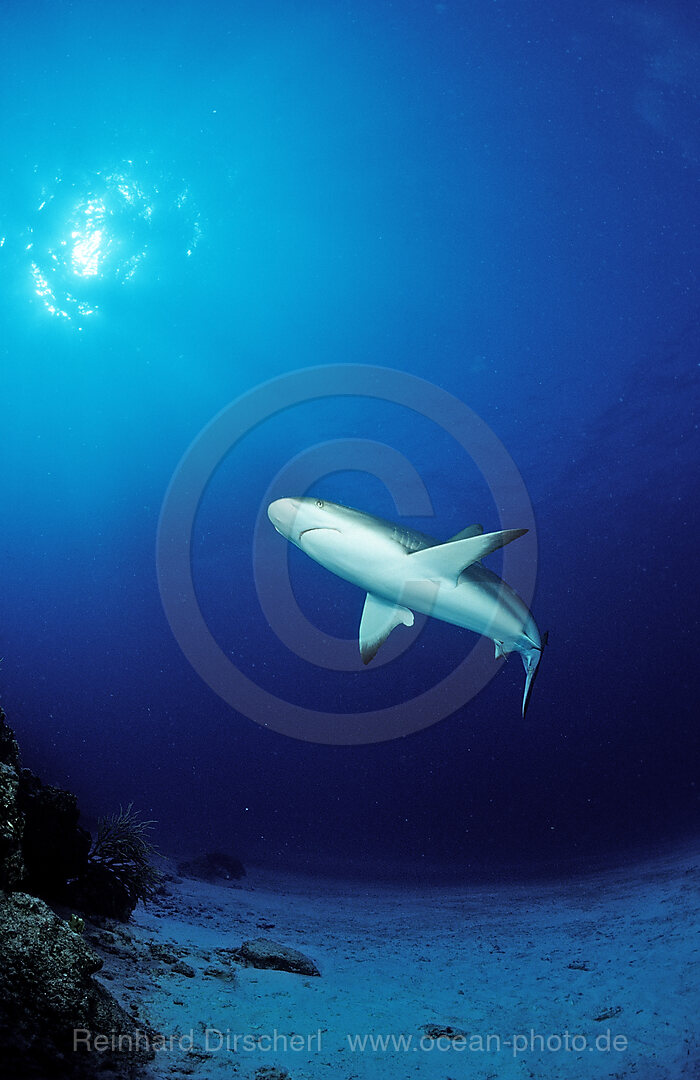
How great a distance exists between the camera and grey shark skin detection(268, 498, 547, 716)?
386 cm

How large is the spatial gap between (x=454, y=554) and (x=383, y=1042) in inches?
157

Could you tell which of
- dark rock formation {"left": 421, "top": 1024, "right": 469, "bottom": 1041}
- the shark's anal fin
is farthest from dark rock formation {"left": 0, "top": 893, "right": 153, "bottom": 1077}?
the shark's anal fin

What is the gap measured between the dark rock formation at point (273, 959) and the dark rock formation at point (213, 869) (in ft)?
41.5

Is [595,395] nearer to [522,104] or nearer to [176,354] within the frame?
[522,104]

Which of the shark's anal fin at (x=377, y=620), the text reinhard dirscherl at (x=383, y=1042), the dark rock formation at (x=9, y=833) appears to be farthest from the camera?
the shark's anal fin at (x=377, y=620)

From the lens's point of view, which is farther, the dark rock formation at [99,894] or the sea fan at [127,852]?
the sea fan at [127,852]

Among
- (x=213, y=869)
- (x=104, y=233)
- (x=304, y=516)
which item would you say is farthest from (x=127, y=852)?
(x=104, y=233)

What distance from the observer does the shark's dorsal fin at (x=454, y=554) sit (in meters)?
3.90

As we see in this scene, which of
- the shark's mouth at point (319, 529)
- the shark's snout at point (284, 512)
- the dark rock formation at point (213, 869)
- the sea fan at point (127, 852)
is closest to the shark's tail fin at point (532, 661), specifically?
the shark's mouth at point (319, 529)

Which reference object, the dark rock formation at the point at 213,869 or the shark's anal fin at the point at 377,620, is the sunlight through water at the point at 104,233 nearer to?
the shark's anal fin at the point at 377,620

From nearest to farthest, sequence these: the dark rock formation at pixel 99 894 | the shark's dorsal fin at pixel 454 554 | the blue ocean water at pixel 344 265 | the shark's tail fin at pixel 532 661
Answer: the shark's dorsal fin at pixel 454 554, the dark rock formation at pixel 99 894, the shark's tail fin at pixel 532 661, the blue ocean water at pixel 344 265

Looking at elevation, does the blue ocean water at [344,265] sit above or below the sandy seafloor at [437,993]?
above

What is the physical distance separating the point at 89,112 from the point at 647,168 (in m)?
17.2

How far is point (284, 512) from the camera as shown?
370 cm
